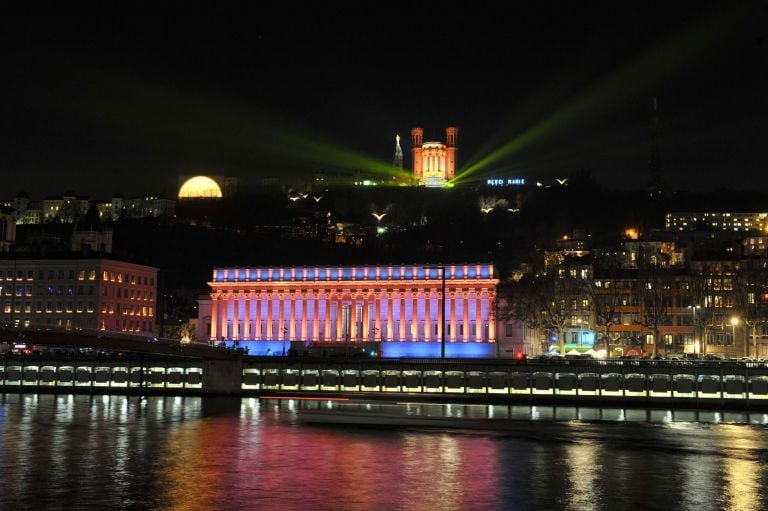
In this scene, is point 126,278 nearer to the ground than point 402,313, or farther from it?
farther from it

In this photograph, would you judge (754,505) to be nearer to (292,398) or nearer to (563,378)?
(563,378)

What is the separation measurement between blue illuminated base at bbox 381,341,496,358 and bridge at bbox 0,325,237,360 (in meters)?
47.7

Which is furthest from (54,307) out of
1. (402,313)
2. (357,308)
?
(402,313)

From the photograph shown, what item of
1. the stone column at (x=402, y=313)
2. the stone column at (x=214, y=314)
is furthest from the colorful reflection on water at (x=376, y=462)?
the stone column at (x=214, y=314)

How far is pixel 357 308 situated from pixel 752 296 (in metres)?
60.2

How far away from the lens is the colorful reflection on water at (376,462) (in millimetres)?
37375

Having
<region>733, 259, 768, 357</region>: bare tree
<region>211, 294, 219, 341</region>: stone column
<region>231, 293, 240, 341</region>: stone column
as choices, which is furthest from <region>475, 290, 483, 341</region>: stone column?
<region>211, 294, 219, 341</region>: stone column

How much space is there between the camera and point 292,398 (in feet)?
301

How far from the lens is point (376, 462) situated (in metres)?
47.7

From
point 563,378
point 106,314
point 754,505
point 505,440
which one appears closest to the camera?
point 754,505

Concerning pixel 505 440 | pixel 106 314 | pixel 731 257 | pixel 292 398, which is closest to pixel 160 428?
pixel 505 440

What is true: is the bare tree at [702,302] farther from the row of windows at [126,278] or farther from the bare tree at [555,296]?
the row of windows at [126,278]

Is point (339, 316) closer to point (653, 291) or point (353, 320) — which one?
point (353, 320)

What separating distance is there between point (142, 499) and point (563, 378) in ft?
185
